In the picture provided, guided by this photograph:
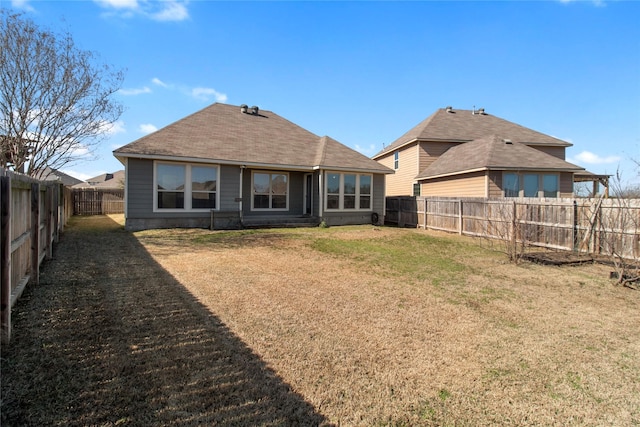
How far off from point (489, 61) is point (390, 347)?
17301mm

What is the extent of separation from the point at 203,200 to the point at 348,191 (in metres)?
6.76

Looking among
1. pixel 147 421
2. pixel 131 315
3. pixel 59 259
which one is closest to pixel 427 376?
pixel 147 421

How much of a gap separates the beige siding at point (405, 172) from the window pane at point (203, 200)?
13721 millimetres

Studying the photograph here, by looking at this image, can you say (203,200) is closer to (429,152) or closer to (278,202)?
(278,202)

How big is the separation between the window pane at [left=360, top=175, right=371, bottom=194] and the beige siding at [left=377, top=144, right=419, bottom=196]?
6.54 m

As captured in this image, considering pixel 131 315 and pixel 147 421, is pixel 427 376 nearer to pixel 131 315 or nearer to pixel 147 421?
pixel 147 421

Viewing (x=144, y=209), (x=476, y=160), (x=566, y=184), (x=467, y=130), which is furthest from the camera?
(x=467, y=130)

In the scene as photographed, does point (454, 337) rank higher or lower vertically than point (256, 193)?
lower

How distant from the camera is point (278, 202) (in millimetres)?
15672

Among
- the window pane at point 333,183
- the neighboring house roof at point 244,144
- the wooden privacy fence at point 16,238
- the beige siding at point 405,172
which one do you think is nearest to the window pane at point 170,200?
the neighboring house roof at point 244,144

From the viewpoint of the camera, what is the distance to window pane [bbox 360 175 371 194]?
52.9ft

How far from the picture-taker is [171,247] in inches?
347

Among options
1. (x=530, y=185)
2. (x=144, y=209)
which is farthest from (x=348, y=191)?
(x=530, y=185)

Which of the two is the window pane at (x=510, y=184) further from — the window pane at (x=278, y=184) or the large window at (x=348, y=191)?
the window pane at (x=278, y=184)
